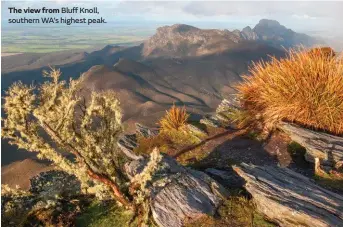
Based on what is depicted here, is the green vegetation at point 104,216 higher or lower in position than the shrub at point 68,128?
lower

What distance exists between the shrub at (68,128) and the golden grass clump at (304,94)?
5923mm

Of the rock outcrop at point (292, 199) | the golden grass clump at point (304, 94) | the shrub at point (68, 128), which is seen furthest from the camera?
the golden grass clump at point (304, 94)

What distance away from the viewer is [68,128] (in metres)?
8.36

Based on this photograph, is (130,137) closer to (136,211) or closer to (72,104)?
(136,211)

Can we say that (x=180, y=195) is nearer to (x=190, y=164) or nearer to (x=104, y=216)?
(x=104, y=216)

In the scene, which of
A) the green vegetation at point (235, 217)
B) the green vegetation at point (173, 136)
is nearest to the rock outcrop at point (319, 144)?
the green vegetation at point (235, 217)

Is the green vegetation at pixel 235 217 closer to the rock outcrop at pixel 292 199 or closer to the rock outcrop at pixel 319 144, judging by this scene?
the rock outcrop at pixel 292 199

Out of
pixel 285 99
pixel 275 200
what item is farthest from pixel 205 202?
pixel 285 99

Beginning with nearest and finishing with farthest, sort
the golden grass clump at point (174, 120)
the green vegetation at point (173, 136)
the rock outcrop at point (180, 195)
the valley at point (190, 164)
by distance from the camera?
the valley at point (190, 164), the rock outcrop at point (180, 195), the green vegetation at point (173, 136), the golden grass clump at point (174, 120)

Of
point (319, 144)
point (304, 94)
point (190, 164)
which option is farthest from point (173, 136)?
point (319, 144)

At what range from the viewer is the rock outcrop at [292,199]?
7.44m

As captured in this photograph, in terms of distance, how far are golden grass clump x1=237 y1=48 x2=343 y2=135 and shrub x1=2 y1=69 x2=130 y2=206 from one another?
5923 millimetres

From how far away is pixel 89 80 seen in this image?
585 ft

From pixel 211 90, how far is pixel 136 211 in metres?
186
